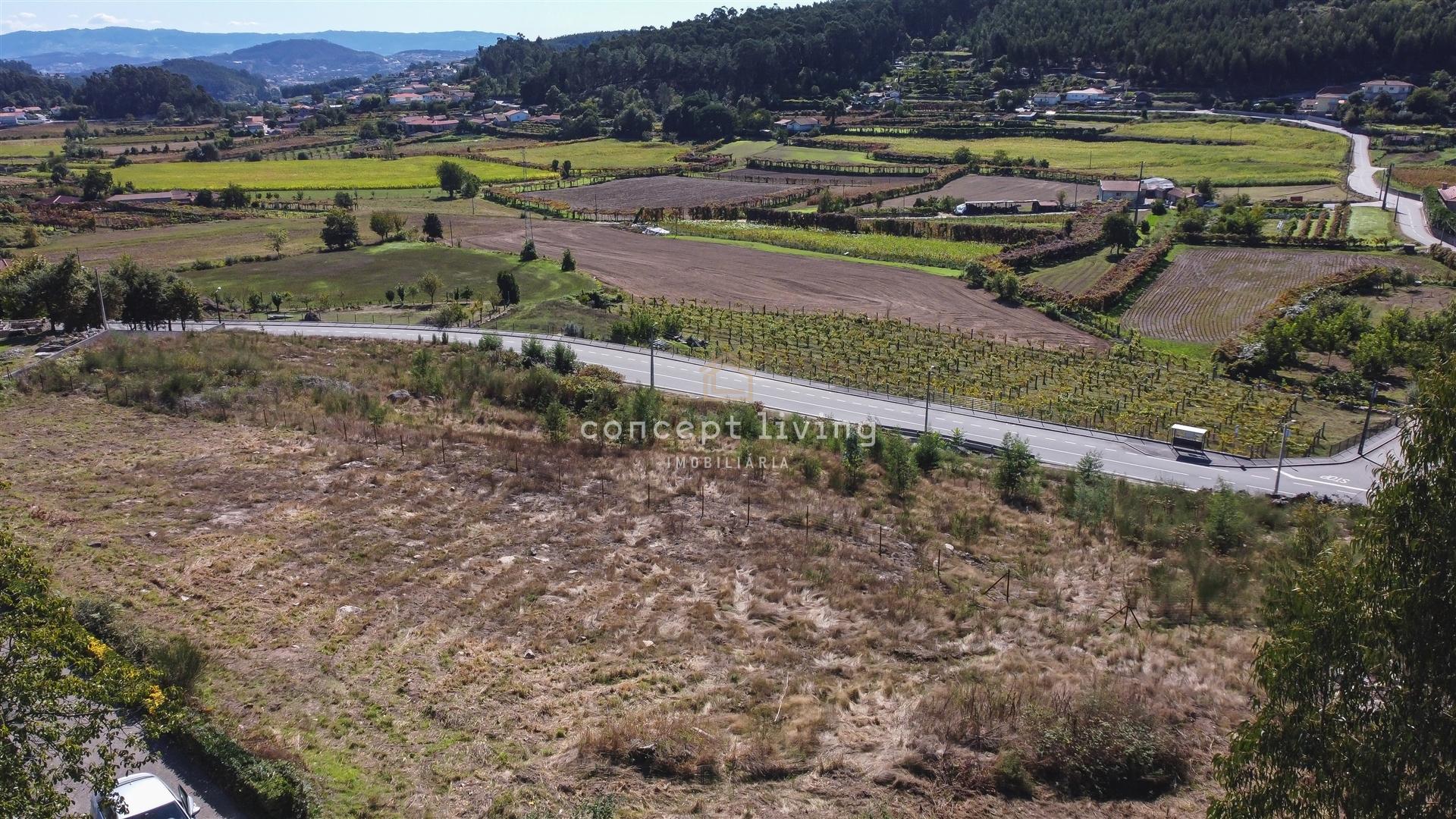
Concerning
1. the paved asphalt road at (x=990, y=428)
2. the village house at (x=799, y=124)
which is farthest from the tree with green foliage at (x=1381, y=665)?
the village house at (x=799, y=124)

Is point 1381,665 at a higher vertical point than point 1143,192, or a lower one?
lower

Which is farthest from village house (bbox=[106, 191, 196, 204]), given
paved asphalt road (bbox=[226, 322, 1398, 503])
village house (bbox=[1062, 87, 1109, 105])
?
village house (bbox=[1062, 87, 1109, 105])

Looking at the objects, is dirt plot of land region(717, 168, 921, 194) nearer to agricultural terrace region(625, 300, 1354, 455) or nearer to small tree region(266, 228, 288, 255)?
agricultural terrace region(625, 300, 1354, 455)

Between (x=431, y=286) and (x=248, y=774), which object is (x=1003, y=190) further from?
(x=248, y=774)

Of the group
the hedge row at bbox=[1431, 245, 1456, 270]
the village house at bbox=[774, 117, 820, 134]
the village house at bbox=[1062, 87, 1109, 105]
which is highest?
the village house at bbox=[1062, 87, 1109, 105]

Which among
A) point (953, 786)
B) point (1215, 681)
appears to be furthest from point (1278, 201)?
point (953, 786)

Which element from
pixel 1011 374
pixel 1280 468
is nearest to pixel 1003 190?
pixel 1011 374
